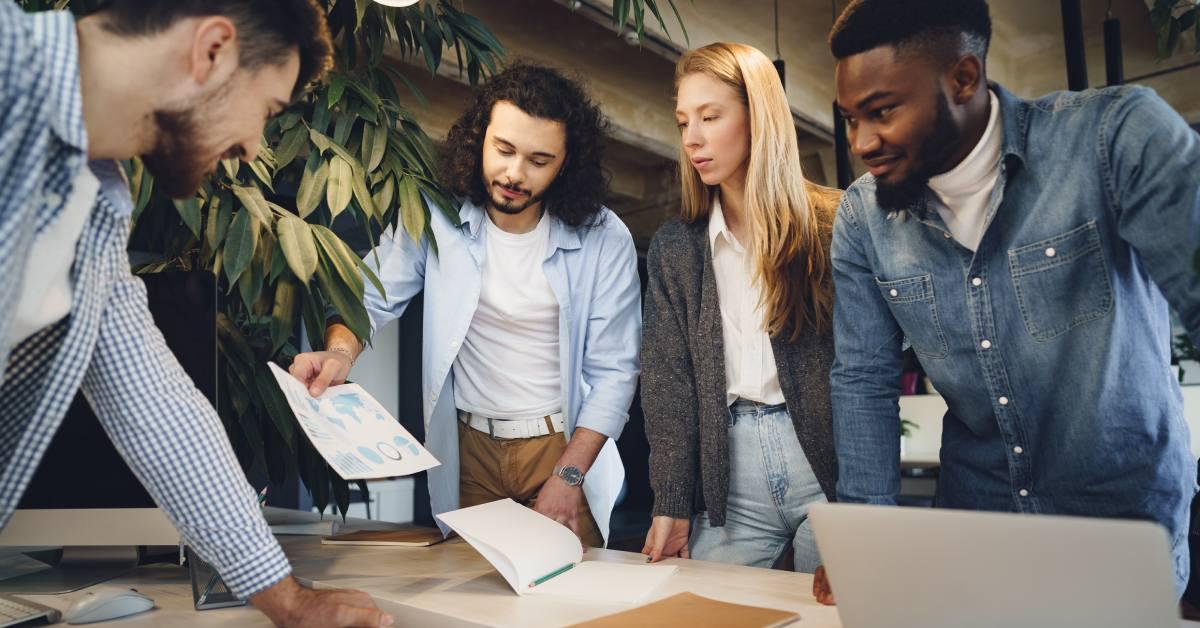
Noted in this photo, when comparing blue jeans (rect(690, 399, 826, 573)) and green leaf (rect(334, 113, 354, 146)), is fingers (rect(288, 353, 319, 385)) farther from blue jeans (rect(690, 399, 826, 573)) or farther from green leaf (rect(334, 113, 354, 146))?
blue jeans (rect(690, 399, 826, 573))

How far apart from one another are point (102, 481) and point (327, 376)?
0.42 metres

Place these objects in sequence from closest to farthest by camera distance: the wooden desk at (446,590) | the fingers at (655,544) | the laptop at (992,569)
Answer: the laptop at (992,569) → the wooden desk at (446,590) → the fingers at (655,544)

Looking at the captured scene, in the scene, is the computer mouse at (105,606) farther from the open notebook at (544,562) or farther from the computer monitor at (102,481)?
the open notebook at (544,562)

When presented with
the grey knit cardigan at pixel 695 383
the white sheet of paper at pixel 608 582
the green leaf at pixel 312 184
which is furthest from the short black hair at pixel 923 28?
the green leaf at pixel 312 184

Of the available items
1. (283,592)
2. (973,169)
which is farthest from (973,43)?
(283,592)

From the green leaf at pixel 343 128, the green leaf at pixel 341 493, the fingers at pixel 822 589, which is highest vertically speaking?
the green leaf at pixel 343 128

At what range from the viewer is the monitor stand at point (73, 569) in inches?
60.2

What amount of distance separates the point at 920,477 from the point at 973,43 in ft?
20.7

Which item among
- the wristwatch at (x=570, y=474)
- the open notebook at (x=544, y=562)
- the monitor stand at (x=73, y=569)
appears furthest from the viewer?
the wristwatch at (x=570, y=474)

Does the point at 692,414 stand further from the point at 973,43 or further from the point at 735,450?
the point at 973,43

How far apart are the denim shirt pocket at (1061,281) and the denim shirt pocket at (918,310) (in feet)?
0.43

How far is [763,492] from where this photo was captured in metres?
1.75

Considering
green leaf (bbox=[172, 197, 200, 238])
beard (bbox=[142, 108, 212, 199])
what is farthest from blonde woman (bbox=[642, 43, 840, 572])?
beard (bbox=[142, 108, 212, 199])

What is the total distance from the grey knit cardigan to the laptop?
79 cm
